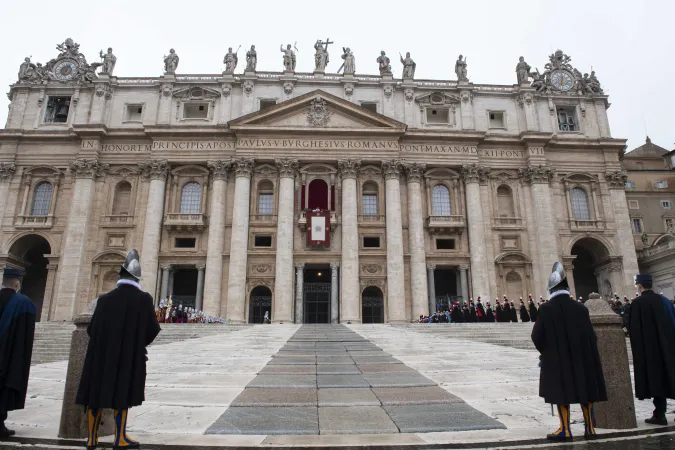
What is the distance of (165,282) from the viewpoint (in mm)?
33688

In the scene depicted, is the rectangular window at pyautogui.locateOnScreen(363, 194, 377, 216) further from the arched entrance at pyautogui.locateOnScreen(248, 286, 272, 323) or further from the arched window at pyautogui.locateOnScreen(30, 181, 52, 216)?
the arched window at pyautogui.locateOnScreen(30, 181, 52, 216)

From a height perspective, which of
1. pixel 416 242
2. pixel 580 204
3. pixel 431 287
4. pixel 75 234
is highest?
pixel 580 204

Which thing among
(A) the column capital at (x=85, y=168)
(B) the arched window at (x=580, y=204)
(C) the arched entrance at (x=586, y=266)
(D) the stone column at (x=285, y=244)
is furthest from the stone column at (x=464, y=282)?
(A) the column capital at (x=85, y=168)

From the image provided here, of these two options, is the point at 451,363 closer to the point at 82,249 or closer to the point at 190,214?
the point at 190,214

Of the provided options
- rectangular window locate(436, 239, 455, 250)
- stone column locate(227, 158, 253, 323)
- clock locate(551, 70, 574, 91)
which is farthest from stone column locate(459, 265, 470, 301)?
clock locate(551, 70, 574, 91)

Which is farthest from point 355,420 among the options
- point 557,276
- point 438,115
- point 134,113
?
point 134,113

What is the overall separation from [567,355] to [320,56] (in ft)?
123

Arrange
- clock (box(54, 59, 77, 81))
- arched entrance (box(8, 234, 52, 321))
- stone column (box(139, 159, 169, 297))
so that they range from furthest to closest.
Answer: clock (box(54, 59, 77, 81)), arched entrance (box(8, 234, 52, 321)), stone column (box(139, 159, 169, 297))

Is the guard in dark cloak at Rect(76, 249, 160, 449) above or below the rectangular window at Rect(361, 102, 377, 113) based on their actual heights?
below

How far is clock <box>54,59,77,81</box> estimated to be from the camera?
38562 millimetres

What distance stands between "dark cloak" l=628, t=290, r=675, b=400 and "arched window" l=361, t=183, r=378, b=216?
96.4 ft

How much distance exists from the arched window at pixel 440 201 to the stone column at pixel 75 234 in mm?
25922

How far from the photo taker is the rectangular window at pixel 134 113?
37.6 meters

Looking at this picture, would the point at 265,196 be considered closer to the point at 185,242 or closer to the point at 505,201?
the point at 185,242
